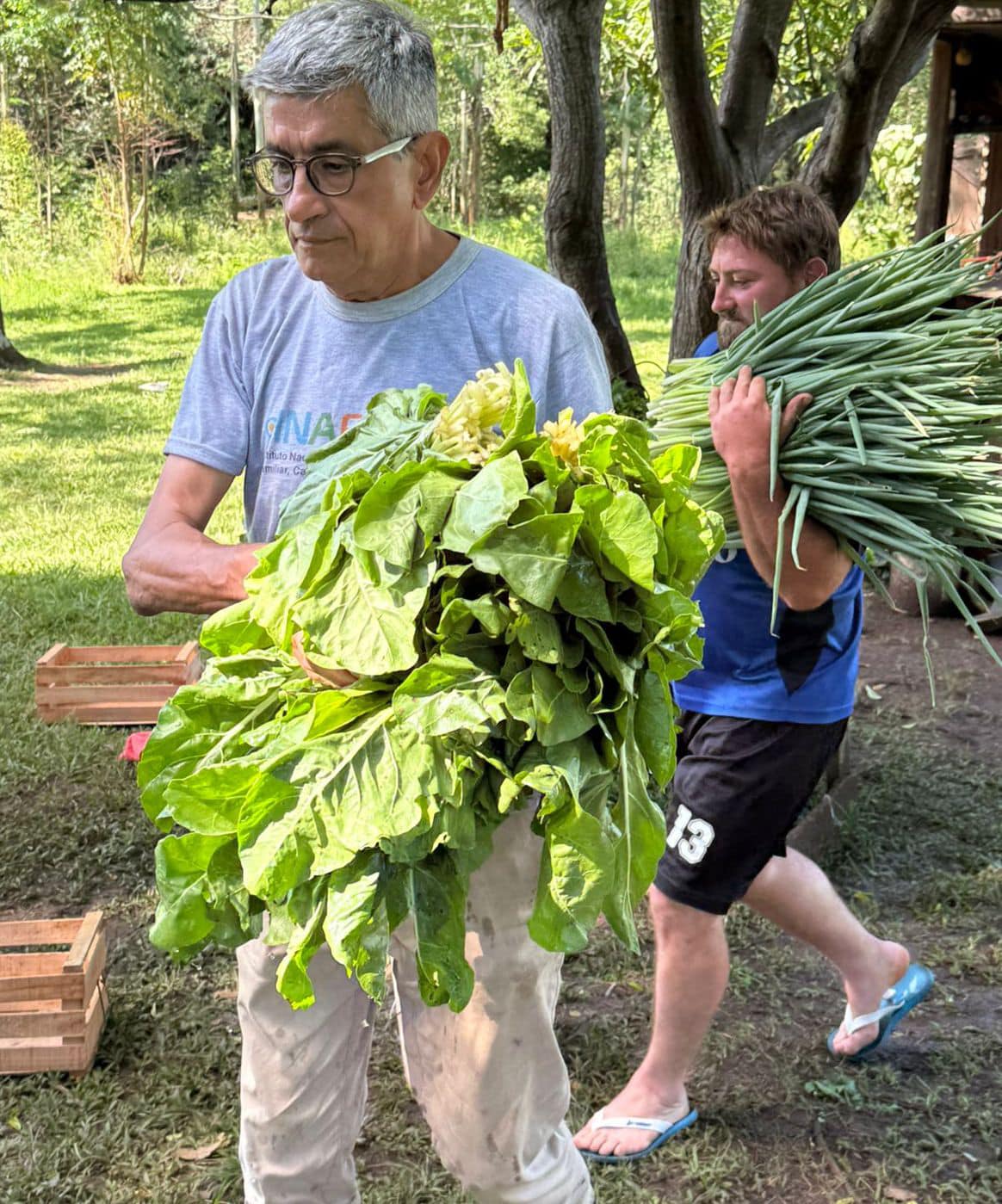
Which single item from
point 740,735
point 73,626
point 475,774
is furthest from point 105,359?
point 475,774

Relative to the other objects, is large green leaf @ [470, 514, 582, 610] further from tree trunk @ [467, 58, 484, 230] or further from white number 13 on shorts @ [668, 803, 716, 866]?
tree trunk @ [467, 58, 484, 230]

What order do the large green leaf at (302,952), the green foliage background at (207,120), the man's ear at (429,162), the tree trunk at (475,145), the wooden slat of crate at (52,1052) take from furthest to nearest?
the tree trunk at (475,145) < the green foliage background at (207,120) < the wooden slat of crate at (52,1052) < the man's ear at (429,162) < the large green leaf at (302,952)

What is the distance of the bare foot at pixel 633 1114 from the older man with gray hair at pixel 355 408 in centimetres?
69

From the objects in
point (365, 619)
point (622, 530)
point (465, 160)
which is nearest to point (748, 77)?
point (622, 530)

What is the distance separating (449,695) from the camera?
176cm

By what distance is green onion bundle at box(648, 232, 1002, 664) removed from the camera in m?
2.48

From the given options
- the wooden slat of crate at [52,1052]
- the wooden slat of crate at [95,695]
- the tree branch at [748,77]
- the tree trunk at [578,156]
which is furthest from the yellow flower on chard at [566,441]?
the tree branch at [748,77]

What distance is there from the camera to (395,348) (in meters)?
2.37

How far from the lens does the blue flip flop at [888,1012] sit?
3.45 metres

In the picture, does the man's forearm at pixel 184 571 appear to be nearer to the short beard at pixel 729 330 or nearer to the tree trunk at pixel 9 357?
the short beard at pixel 729 330

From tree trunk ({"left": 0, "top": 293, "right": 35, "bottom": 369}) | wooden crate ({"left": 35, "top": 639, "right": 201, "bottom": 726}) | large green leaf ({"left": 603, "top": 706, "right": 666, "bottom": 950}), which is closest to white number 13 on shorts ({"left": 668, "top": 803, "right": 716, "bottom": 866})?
large green leaf ({"left": 603, "top": 706, "right": 666, "bottom": 950})

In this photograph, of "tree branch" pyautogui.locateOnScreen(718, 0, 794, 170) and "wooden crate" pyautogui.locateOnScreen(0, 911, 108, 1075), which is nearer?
"wooden crate" pyautogui.locateOnScreen(0, 911, 108, 1075)

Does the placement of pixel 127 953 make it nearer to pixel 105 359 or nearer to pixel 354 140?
pixel 354 140

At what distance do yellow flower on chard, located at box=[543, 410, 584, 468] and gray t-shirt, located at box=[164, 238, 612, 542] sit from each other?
1.36ft
